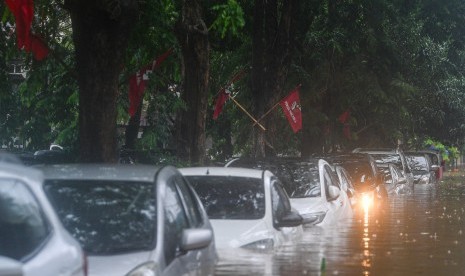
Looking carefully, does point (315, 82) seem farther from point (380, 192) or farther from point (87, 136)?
point (87, 136)

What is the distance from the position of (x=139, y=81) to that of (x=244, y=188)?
10132 mm

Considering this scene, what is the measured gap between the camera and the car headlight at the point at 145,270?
24.3 ft

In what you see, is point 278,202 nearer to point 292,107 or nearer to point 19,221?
point 19,221

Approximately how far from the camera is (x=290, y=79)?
3800cm

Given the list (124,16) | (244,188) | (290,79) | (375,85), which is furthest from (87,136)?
(375,85)

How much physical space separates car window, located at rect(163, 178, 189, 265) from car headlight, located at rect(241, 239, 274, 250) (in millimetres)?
3394

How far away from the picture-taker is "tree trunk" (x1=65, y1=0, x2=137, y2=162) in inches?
643

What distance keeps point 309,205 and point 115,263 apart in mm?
9561

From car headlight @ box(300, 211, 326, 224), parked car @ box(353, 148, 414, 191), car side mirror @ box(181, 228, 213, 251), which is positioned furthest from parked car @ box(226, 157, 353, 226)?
parked car @ box(353, 148, 414, 191)

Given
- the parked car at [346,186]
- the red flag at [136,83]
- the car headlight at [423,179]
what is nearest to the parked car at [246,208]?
the parked car at [346,186]

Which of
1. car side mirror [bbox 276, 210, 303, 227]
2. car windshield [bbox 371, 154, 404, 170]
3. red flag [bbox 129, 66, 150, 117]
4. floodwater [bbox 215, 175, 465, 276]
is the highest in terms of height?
red flag [bbox 129, 66, 150, 117]

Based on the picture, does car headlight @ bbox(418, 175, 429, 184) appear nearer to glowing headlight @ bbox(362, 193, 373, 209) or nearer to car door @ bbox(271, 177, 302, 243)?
glowing headlight @ bbox(362, 193, 373, 209)

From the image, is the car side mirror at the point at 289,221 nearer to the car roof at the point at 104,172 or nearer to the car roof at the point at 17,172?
the car roof at the point at 104,172

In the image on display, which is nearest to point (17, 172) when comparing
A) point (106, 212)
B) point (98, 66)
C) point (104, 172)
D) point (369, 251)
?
point (106, 212)
